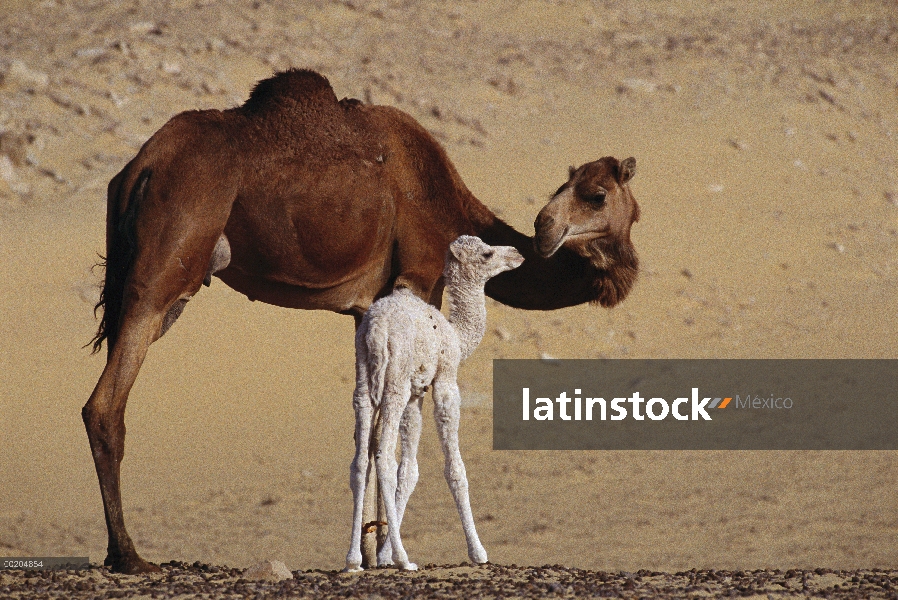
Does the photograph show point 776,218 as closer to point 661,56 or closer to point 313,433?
point 661,56

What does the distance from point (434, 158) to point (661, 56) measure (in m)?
17.2

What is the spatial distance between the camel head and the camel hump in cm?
179

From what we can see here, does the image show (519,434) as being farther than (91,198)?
No

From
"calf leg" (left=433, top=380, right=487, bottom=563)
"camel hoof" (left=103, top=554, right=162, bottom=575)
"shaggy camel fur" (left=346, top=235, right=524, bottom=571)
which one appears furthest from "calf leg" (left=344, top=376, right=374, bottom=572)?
"camel hoof" (left=103, top=554, right=162, bottom=575)

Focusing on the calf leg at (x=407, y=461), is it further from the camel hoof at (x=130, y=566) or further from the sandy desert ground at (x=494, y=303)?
the sandy desert ground at (x=494, y=303)

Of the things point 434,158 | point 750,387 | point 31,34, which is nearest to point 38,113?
point 31,34

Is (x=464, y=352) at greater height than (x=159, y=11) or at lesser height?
lesser

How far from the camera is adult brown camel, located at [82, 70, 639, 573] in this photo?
9.09m

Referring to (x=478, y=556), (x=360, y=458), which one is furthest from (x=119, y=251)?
(x=478, y=556)

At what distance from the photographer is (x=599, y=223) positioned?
10078 mm

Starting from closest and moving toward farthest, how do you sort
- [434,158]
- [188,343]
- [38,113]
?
[434,158], [188,343], [38,113]

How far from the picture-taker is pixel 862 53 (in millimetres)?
26969

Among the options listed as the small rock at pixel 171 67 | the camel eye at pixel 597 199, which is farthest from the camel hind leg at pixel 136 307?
the small rock at pixel 171 67

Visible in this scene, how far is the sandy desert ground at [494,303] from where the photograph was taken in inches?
578
